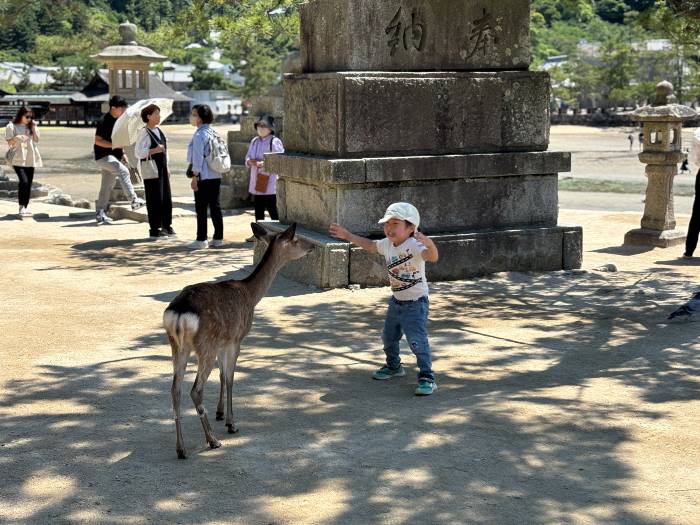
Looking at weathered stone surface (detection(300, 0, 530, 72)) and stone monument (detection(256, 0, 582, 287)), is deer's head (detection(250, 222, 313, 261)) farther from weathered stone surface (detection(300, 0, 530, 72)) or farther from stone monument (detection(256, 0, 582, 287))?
weathered stone surface (detection(300, 0, 530, 72))

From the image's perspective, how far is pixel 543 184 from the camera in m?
10.4

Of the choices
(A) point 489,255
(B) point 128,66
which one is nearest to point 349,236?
(A) point 489,255

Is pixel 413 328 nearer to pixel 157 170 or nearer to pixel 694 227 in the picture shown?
pixel 694 227

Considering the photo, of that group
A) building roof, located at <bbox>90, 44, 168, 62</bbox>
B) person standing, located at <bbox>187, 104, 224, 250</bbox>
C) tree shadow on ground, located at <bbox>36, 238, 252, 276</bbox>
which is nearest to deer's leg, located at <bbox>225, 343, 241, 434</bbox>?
tree shadow on ground, located at <bbox>36, 238, 252, 276</bbox>

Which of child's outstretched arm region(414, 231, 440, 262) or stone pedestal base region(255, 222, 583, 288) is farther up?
child's outstretched arm region(414, 231, 440, 262)

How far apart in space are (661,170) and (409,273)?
26.0ft

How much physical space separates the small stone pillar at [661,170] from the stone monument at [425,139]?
277cm

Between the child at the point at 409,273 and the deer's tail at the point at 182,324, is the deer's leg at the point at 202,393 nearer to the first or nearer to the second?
the deer's tail at the point at 182,324

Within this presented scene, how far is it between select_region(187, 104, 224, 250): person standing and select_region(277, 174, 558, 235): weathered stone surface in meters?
1.58

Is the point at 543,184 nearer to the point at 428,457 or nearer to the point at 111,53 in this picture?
the point at 428,457

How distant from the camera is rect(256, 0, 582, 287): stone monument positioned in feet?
30.8

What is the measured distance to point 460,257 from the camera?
32.1 ft

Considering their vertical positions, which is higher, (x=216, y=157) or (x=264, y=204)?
(x=216, y=157)

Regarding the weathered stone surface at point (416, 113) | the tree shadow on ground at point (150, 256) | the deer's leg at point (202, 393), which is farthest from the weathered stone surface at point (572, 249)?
the deer's leg at point (202, 393)
